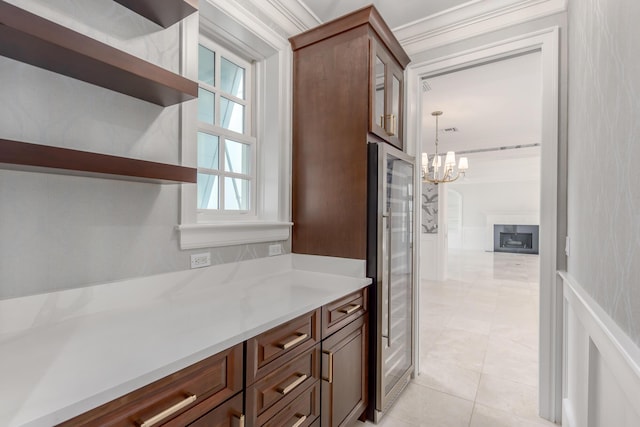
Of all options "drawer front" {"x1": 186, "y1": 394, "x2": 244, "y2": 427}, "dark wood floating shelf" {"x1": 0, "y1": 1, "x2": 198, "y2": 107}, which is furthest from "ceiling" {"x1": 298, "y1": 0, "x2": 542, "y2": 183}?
"drawer front" {"x1": 186, "y1": 394, "x2": 244, "y2": 427}

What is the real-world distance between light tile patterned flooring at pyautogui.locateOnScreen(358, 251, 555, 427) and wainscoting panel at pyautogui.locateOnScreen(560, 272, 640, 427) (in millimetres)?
412

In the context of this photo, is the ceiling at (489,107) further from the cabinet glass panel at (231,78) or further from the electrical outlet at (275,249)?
the electrical outlet at (275,249)

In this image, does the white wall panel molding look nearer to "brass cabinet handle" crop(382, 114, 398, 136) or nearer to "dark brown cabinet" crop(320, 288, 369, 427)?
"brass cabinet handle" crop(382, 114, 398, 136)

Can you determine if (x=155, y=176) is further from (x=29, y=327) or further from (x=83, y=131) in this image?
(x=29, y=327)

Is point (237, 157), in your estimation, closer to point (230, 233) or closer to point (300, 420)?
point (230, 233)

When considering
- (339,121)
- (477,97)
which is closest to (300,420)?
(339,121)

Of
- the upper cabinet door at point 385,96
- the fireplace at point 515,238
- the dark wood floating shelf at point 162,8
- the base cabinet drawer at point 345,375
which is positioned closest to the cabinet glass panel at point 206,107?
the dark wood floating shelf at point 162,8

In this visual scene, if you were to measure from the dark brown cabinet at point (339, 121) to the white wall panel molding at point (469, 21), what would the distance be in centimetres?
26

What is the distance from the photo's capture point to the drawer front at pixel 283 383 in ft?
3.62

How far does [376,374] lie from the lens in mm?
1850

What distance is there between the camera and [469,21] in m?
2.21

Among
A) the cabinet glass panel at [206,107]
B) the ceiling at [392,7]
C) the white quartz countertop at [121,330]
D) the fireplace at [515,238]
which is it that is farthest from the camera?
the fireplace at [515,238]

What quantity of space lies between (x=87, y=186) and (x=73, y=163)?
286mm

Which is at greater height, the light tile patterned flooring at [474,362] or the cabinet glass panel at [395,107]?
the cabinet glass panel at [395,107]
